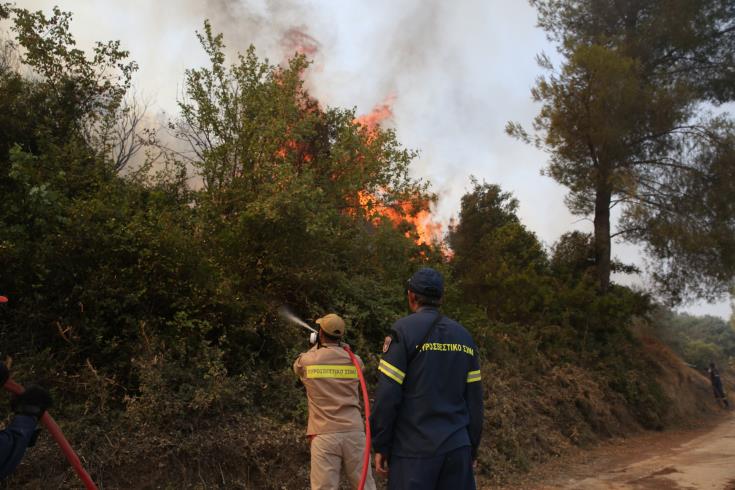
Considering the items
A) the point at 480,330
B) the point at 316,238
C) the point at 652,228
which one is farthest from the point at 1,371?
the point at 652,228

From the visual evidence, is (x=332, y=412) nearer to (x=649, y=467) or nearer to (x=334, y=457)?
(x=334, y=457)

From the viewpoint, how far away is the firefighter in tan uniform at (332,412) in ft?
17.3

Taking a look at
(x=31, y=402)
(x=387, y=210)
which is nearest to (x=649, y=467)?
(x=387, y=210)

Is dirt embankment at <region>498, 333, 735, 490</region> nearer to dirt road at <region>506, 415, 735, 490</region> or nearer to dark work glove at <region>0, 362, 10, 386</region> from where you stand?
dirt road at <region>506, 415, 735, 490</region>

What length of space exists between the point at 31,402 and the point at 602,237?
19605mm

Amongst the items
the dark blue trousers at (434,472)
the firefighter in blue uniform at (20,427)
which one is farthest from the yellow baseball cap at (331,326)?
the firefighter in blue uniform at (20,427)

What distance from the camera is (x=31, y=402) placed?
10.5 ft

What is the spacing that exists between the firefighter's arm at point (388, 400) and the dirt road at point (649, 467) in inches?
256

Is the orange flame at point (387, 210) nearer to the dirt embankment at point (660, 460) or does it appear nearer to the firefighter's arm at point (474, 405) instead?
the dirt embankment at point (660, 460)

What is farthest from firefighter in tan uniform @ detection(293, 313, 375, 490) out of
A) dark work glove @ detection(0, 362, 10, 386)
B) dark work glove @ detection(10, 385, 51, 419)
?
dark work glove @ detection(0, 362, 10, 386)

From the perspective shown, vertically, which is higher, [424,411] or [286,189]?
[286,189]

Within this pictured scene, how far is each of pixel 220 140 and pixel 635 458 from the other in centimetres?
1057

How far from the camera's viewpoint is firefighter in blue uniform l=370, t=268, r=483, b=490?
3703mm

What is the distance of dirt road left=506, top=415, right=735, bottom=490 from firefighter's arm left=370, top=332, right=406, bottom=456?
651cm
